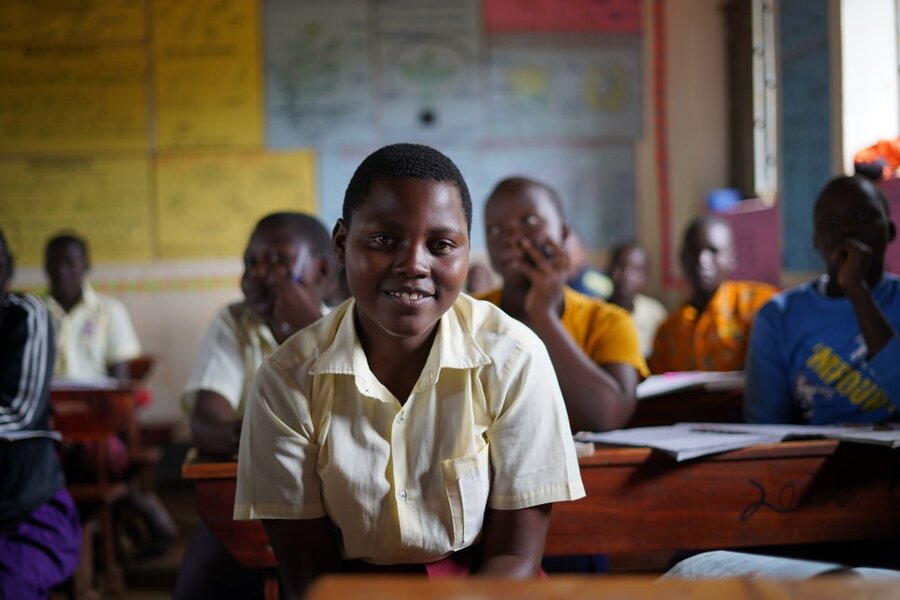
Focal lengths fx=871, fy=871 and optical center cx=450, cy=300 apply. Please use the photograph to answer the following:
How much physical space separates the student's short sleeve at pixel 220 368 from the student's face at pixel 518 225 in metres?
0.66

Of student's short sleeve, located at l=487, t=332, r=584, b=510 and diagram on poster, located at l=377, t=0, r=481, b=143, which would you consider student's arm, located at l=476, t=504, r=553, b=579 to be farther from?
diagram on poster, located at l=377, t=0, r=481, b=143

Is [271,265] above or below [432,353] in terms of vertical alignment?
above

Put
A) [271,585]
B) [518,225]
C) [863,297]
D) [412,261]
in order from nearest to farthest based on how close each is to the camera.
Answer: [412,261] < [271,585] < [863,297] < [518,225]

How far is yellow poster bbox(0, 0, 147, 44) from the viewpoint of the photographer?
543cm

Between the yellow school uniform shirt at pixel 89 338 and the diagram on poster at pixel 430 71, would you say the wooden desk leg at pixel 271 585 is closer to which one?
the yellow school uniform shirt at pixel 89 338

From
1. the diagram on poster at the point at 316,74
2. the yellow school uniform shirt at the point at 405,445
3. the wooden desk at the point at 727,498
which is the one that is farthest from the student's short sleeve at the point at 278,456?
the diagram on poster at the point at 316,74

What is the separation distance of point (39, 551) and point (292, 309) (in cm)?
75

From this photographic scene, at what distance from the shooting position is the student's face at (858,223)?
1.94 metres

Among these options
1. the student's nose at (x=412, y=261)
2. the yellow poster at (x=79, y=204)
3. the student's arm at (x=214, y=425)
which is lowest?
the student's arm at (x=214, y=425)

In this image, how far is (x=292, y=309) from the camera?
194 cm

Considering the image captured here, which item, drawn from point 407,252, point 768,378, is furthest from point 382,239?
point 768,378

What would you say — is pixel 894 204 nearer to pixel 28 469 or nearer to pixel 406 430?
pixel 406 430

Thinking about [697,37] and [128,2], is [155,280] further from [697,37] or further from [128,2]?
[697,37]

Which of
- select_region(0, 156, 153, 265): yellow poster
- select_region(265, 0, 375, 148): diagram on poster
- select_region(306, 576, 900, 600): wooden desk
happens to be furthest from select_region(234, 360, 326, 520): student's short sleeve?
select_region(0, 156, 153, 265): yellow poster
